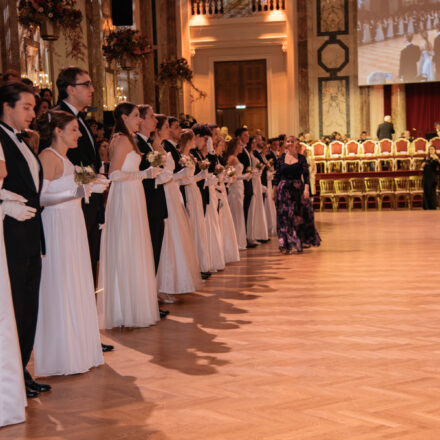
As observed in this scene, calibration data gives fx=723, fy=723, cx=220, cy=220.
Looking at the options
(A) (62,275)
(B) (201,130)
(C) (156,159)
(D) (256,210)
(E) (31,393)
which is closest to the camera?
(E) (31,393)

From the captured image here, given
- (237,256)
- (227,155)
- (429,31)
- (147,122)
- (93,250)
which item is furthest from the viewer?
(429,31)

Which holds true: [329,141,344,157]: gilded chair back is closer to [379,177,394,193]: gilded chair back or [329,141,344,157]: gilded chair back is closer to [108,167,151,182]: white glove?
[379,177,394,193]: gilded chair back

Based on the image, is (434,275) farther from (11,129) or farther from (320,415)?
(11,129)

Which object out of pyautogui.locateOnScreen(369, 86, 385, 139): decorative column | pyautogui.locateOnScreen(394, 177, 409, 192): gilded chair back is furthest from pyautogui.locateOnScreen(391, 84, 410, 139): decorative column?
pyautogui.locateOnScreen(394, 177, 409, 192): gilded chair back

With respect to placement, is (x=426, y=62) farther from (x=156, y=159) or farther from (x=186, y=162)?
(x=156, y=159)

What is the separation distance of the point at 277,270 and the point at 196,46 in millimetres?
15500

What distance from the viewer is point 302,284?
7664 mm

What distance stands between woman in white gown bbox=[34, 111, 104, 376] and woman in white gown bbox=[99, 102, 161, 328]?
3.55 ft

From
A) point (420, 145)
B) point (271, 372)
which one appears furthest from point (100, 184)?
point (420, 145)

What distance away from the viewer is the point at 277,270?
8.70 metres

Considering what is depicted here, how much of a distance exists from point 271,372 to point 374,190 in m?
13.6

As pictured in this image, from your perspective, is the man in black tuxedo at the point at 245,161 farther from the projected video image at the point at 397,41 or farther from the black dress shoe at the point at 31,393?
the projected video image at the point at 397,41

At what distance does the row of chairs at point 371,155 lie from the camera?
59.3 feet

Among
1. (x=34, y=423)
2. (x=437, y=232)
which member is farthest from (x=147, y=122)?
(x=437, y=232)
